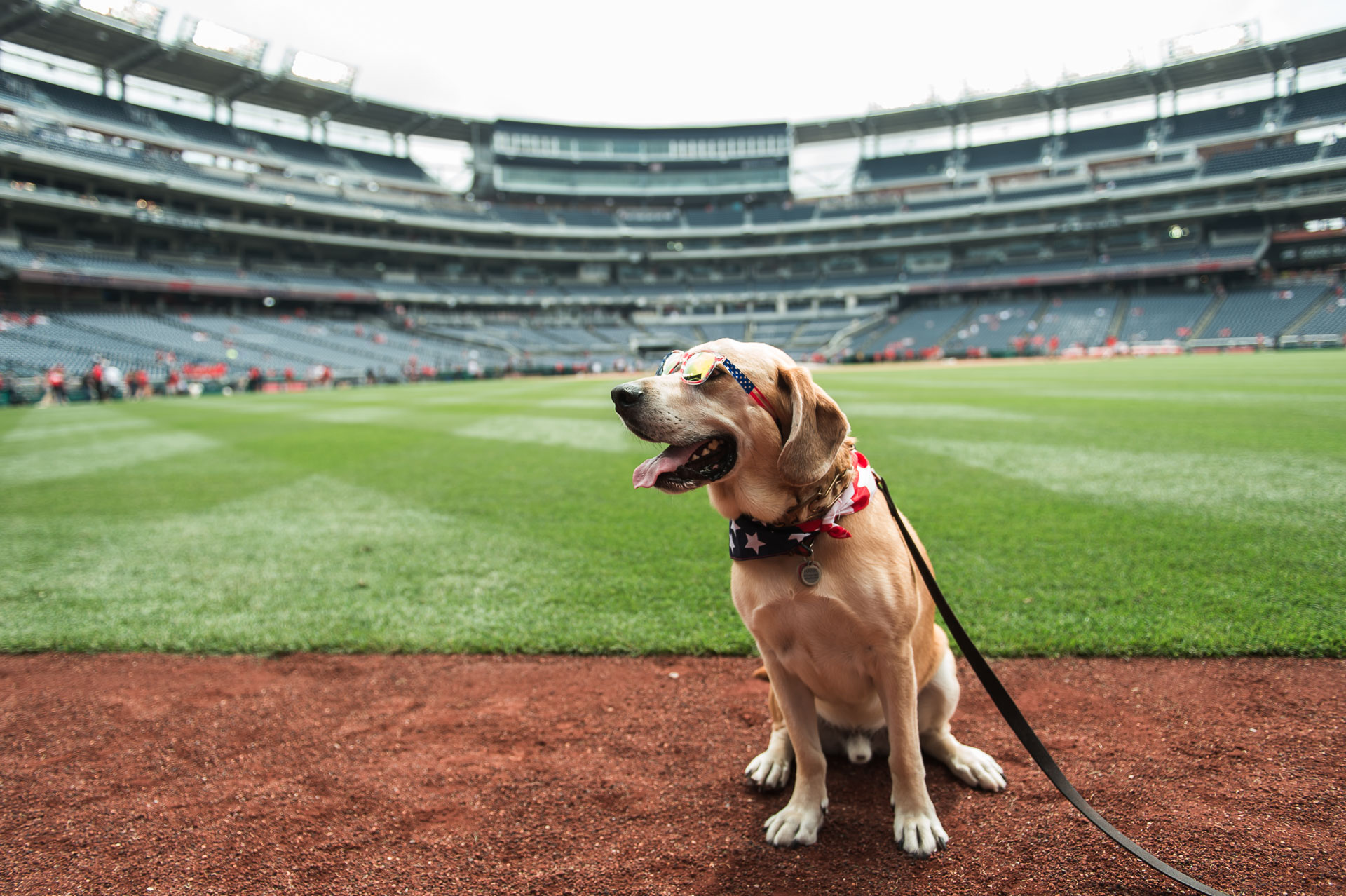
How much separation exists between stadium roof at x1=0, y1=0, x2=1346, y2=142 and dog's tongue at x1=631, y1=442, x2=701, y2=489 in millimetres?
52610

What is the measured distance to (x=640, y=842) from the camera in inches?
80.2

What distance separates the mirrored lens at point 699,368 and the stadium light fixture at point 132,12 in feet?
176

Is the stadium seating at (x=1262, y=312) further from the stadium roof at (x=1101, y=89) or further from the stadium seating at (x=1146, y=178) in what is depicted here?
the stadium roof at (x=1101, y=89)

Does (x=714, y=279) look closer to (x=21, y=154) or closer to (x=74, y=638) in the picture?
(x=21, y=154)

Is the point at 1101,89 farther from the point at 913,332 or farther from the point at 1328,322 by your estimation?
the point at 1328,322

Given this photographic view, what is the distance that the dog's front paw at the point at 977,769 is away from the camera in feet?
7.25

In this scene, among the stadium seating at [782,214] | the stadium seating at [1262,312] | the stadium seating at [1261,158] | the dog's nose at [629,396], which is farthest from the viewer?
the stadium seating at [782,214]

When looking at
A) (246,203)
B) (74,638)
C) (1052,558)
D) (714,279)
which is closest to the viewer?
(74,638)

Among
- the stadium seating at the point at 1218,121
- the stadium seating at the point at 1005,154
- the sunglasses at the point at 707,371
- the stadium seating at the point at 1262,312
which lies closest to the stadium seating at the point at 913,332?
the stadium seating at the point at 1005,154

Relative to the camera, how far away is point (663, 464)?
182 centimetres

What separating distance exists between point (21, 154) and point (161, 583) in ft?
146

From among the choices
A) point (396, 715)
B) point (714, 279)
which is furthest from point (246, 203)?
point (396, 715)

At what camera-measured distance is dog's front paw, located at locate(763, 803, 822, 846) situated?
2.01 metres

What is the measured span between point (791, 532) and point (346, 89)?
192ft
